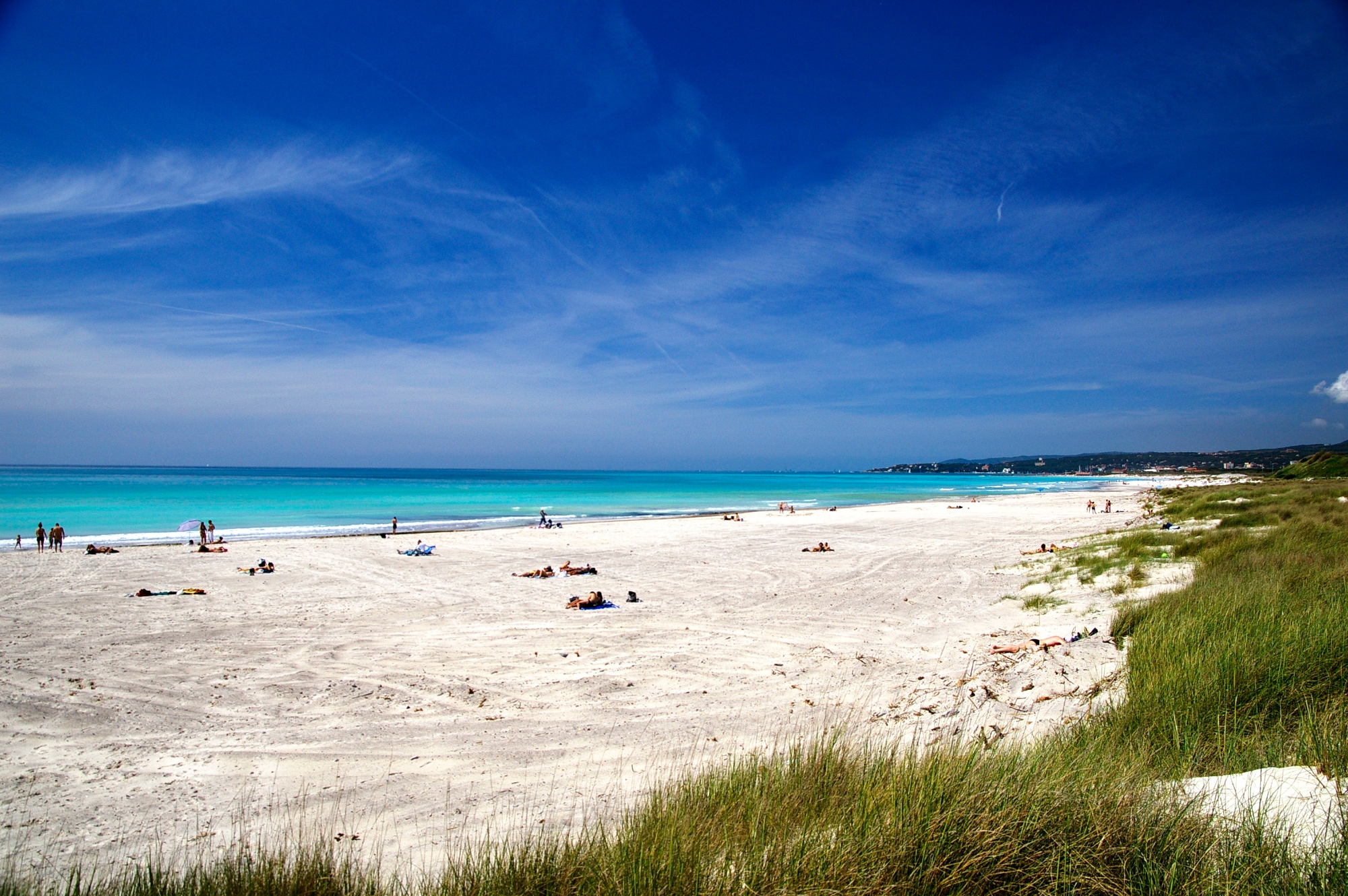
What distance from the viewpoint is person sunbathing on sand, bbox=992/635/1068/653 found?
746cm

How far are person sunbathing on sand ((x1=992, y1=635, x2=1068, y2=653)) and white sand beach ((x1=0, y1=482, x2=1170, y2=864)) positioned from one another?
0.39 meters

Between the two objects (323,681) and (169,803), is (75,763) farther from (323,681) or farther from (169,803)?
(323,681)

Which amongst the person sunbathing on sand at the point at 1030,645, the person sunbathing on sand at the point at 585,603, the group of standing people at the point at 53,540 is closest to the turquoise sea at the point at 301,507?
the group of standing people at the point at 53,540

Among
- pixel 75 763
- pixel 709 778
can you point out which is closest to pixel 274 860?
pixel 709 778

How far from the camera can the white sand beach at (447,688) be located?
5.04 meters

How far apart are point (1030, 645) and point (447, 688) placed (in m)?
7.45

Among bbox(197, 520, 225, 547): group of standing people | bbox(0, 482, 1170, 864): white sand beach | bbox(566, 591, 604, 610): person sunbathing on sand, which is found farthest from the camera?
bbox(197, 520, 225, 547): group of standing people


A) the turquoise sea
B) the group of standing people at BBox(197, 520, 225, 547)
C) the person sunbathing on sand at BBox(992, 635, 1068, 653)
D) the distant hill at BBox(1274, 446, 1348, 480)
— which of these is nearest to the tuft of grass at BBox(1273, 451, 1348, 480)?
the distant hill at BBox(1274, 446, 1348, 480)

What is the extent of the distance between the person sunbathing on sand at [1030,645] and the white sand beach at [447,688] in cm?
39

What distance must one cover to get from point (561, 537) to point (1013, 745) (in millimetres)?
24039

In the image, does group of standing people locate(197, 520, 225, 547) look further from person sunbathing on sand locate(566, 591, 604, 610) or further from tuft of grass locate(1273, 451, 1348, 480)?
tuft of grass locate(1273, 451, 1348, 480)

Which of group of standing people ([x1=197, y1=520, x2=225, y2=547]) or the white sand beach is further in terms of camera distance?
group of standing people ([x1=197, y1=520, x2=225, y2=547])

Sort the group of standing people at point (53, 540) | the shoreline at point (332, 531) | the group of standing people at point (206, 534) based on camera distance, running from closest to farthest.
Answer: the group of standing people at point (53, 540) → the group of standing people at point (206, 534) → the shoreline at point (332, 531)

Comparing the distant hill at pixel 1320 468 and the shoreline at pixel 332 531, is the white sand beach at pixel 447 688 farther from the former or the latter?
the distant hill at pixel 1320 468
